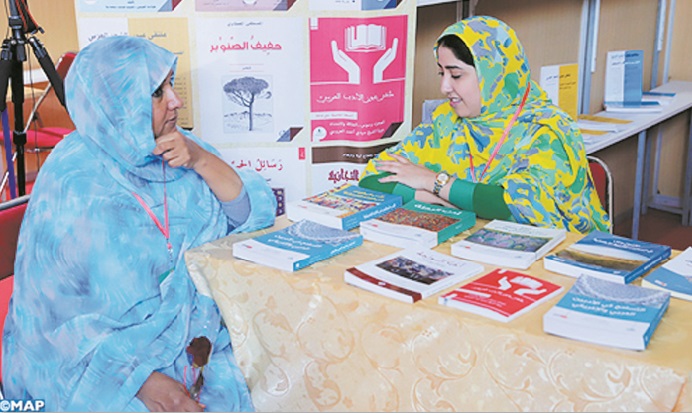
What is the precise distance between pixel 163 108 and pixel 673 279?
1059mm

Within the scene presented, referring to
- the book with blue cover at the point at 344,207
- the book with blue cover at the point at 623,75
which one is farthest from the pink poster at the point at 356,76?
the book with blue cover at the point at 623,75

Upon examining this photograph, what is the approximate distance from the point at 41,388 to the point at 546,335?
107 centimetres

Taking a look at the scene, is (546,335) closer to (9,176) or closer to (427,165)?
(427,165)

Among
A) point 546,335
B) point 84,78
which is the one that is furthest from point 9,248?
point 546,335

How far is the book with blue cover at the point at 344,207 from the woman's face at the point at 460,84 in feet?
1.17

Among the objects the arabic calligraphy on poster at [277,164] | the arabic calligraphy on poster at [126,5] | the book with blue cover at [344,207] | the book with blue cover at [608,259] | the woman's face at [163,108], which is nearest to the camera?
the book with blue cover at [608,259]

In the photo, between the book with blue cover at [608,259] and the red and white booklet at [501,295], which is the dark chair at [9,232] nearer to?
the red and white booklet at [501,295]

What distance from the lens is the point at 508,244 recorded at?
148 centimetres

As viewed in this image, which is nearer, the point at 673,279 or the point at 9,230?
the point at 673,279

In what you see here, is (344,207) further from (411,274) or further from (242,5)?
(242,5)

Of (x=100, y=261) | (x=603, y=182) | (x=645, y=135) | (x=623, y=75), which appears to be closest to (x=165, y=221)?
(x=100, y=261)

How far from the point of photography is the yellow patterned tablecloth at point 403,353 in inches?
42.4

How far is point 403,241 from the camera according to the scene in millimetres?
1547

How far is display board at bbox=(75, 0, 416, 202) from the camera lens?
7.07 feet
